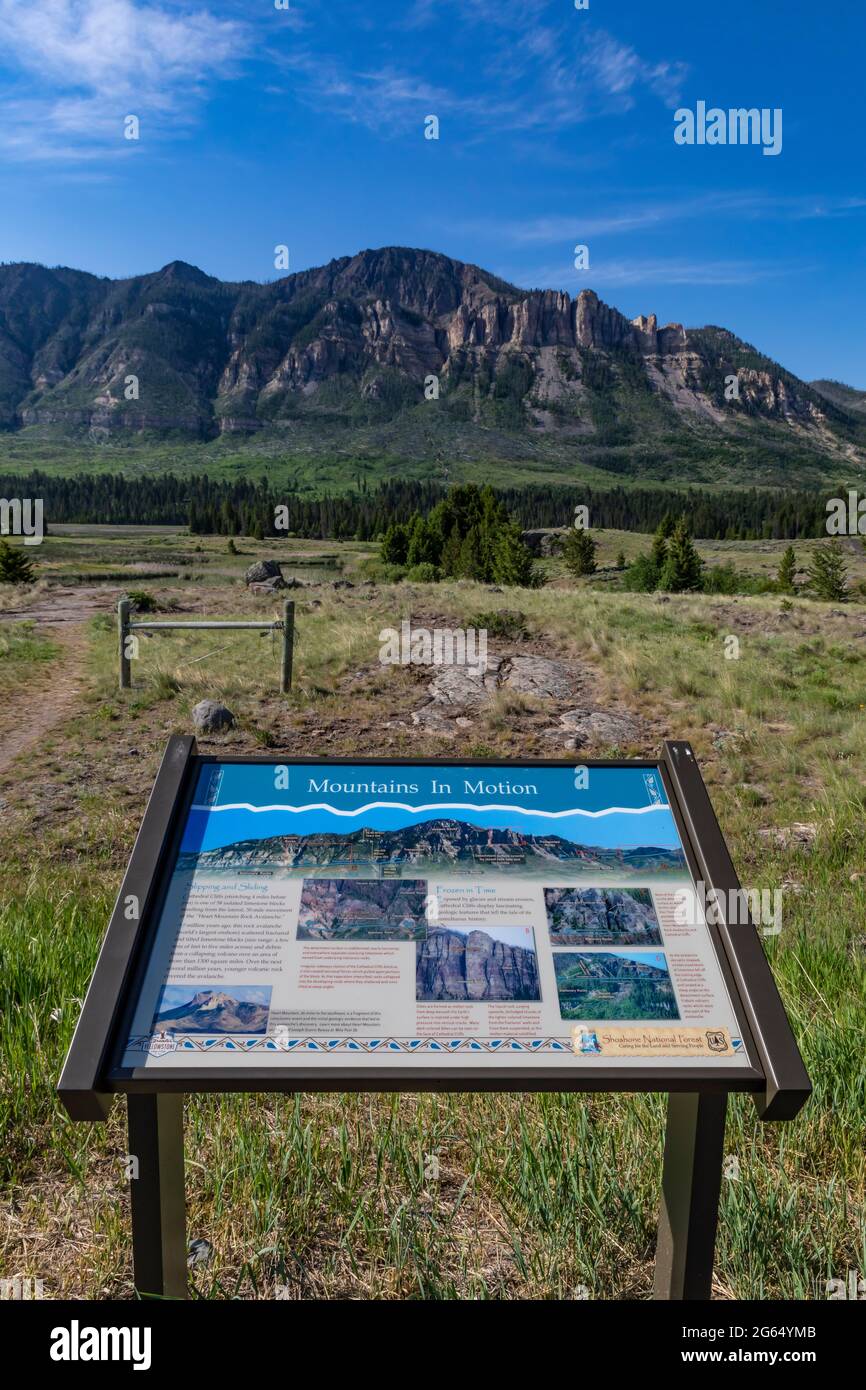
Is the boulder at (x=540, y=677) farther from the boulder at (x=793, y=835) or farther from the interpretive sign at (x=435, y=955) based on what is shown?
the interpretive sign at (x=435, y=955)

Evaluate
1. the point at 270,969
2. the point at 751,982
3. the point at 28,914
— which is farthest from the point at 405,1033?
the point at 28,914

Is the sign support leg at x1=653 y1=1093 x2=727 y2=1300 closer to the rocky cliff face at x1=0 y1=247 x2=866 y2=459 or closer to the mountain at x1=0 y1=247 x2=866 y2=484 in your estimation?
the mountain at x1=0 y1=247 x2=866 y2=484

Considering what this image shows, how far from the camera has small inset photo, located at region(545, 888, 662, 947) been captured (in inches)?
76.2

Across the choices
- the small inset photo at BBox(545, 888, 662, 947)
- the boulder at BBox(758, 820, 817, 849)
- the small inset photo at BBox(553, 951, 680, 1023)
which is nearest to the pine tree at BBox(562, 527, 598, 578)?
the boulder at BBox(758, 820, 817, 849)

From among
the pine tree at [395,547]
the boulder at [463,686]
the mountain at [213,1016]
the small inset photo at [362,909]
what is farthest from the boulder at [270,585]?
the mountain at [213,1016]

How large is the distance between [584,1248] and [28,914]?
2.88m

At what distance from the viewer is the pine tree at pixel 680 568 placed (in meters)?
32.0

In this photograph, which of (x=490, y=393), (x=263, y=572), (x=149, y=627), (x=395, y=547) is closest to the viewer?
(x=149, y=627)

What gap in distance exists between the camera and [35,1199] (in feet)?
8.08

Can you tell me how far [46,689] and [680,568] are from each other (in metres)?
26.0

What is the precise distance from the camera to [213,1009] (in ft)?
5.83

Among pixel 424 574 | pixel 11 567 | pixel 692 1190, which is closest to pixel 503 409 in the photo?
pixel 424 574

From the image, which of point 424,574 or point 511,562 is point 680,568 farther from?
point 424,574
